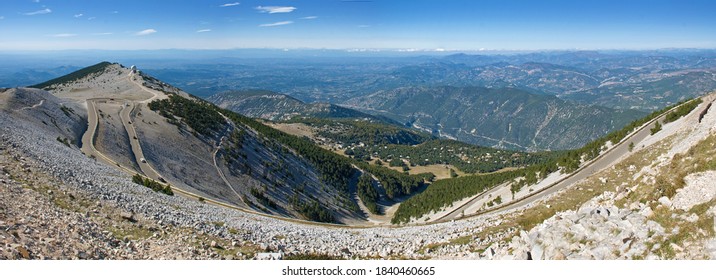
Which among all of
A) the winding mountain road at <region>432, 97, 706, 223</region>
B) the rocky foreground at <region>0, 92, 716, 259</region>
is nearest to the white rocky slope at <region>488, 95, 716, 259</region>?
the rocky foreground at <region>0, 92, 716, 259</region>

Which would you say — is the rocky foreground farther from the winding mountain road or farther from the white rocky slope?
the winding mountain road

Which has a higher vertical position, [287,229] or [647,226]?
[647,226]

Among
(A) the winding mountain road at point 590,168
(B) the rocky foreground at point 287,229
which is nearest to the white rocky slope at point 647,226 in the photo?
(B) the rocky foreground at point 287,229

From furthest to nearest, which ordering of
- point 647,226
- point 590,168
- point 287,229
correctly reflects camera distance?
point 590,168 → point 287,229 → point 647,226

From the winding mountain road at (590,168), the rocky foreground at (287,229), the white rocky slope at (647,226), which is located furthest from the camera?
the winding mountain road at (590,168)

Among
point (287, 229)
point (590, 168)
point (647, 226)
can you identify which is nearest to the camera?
point (647, 226)

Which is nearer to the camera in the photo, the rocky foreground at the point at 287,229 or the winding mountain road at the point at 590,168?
the rocky foreground at the point at 287,229

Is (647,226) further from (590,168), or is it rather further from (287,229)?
(590,168)

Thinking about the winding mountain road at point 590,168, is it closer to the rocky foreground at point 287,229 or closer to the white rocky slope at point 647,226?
the rocky foreground at point 287,229

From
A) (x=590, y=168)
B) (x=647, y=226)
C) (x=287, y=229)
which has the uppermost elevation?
(x=647, y=226)

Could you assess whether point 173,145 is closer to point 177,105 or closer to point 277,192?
point 277,192

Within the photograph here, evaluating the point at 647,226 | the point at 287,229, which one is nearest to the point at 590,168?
the point at 647,226
